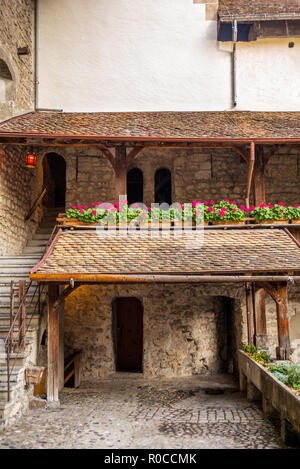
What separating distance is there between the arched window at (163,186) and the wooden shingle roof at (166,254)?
13.8 ft

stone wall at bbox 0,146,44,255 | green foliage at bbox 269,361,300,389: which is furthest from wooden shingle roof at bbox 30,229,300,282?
stone wall at bbox 0,146,44,255

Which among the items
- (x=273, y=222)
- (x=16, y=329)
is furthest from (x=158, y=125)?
(x=16, y=329)

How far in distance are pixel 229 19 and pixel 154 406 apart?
10.4m

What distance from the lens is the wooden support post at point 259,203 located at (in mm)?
9133

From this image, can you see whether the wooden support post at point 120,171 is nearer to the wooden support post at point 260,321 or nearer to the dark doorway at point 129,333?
the dark doorway at point 129,333

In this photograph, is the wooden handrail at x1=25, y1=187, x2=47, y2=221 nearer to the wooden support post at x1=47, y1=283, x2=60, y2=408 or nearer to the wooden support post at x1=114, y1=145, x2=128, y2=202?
the wooden support post at x1=114, y1=145, x2=128, y2=202

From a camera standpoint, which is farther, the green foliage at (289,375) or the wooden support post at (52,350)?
the wooden support post at (52,350)

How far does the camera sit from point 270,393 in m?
6.12

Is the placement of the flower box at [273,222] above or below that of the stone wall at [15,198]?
below

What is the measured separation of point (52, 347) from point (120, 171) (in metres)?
4.02

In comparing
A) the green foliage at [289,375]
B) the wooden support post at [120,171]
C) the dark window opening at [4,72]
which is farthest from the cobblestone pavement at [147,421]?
the dark window opening at [4,72]

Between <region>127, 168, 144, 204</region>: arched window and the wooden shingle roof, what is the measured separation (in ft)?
13.7
